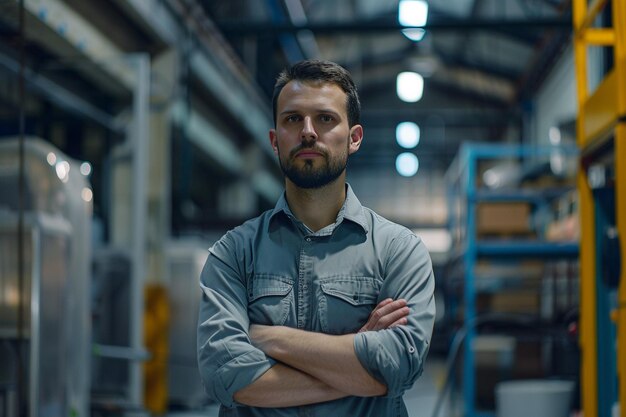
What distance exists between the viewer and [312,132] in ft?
5.96

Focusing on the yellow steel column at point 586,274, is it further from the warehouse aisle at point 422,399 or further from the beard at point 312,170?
the warehouse aisle at point 422,399

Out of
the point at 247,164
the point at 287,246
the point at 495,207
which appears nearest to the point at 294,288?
the point at 287,246

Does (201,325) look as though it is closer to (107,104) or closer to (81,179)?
(81,179)

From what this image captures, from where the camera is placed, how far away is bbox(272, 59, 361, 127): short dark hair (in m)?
1.85

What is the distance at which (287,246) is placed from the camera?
1913 millimetres

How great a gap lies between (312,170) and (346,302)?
309 mm

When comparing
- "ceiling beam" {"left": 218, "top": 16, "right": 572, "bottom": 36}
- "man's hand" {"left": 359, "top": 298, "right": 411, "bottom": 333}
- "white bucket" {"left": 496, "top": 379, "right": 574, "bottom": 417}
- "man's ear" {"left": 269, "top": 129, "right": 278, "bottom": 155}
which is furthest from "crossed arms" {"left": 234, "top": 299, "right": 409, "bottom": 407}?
"ceiling beam" {"left": 218, "top": 16, "right": 572, "bottom": 36}

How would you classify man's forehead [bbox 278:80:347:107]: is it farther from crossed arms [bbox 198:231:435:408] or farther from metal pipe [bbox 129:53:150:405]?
metal pipe [bbox 129:53:150:405]

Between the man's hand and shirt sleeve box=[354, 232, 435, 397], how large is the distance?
17mm

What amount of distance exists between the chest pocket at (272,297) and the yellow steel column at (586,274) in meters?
2.91

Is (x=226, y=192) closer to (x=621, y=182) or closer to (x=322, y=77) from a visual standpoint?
(x=621, y=182)

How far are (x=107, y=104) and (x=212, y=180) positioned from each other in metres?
6.78

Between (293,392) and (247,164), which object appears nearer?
(293,392)

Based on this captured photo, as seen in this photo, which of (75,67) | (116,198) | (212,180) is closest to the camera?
(75,67)
